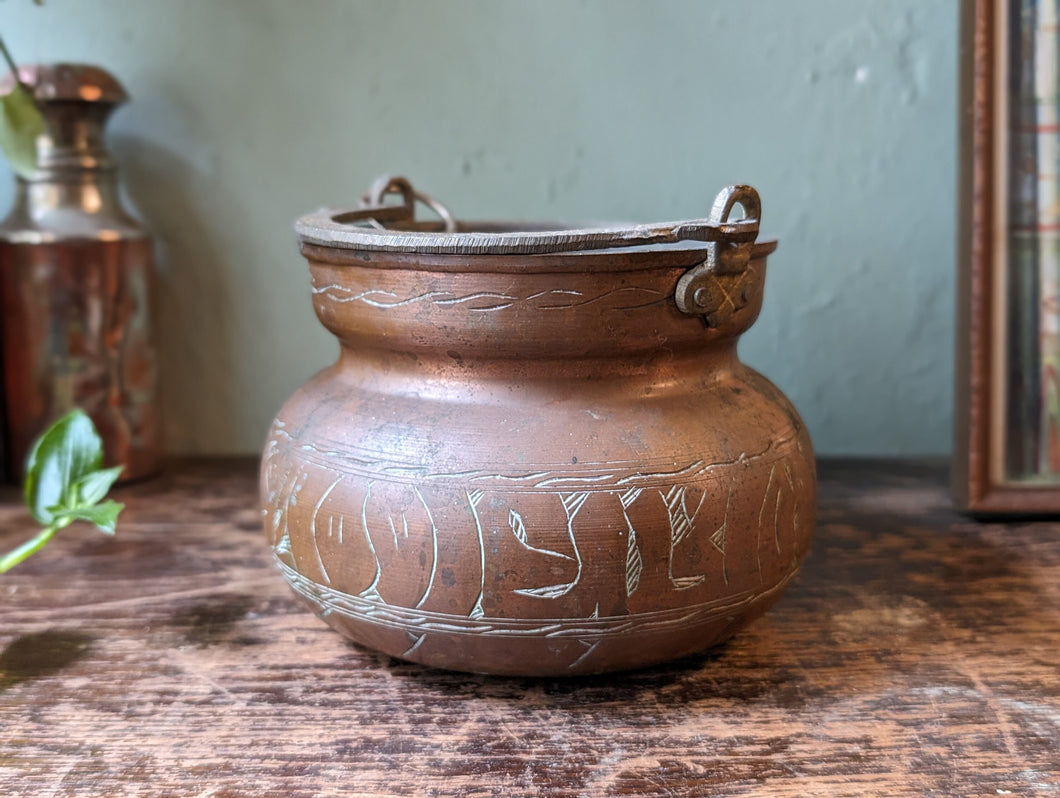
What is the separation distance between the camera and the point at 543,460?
0.67 metres

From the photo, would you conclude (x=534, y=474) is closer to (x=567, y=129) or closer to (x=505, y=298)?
(x=505, y=298)

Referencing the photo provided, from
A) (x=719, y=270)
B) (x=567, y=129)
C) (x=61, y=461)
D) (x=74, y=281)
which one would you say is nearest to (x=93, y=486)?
(x=61, y=461)

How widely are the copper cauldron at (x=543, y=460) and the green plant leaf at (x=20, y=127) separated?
48 cm

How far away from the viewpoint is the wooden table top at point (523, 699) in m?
0.64

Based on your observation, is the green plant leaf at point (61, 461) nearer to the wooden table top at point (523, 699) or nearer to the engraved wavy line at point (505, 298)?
the wooden table top at point (523, 699)

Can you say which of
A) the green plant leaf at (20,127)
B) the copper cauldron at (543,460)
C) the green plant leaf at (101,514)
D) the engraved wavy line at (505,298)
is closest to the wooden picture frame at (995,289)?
the copper cauldron at (543,460)

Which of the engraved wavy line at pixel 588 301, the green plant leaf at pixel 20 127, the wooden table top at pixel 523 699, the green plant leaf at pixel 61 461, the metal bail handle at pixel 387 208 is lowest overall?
the wooden table top at pixel 523 699

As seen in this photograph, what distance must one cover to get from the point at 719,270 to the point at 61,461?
2.08 feet

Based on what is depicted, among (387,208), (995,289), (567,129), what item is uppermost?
(567,129)

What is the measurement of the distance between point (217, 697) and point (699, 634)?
362 mm

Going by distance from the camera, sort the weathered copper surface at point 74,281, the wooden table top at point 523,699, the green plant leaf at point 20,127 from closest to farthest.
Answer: the wooden table top at point 523,699, the green plant leaf at point 20,127, the weathered copper surface at point 74,281

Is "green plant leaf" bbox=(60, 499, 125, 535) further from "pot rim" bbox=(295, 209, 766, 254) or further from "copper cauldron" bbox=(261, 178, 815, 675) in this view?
"pot rim" bbox=(295, 209, 766, 254)

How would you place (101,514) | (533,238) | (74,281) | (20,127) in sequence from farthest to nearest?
(74,281)
(20,127)
(101,514)
(533,238)

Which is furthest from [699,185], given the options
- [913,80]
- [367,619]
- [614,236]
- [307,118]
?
[367,619]
